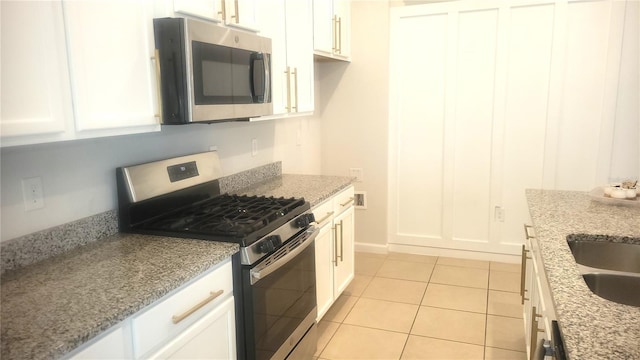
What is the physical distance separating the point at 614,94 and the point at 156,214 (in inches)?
130

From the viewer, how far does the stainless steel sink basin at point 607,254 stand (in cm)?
183

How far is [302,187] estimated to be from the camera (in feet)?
9.52

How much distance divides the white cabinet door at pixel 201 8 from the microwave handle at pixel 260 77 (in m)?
0.28

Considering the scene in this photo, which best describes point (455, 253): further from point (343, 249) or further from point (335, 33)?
point (335, 33)

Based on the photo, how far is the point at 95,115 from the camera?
1.51 meters

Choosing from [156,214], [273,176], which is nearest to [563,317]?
[156,214]

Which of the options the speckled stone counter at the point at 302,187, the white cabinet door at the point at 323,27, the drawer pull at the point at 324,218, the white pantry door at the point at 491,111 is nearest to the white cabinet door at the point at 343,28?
the white cabinet door at the point at 323,27

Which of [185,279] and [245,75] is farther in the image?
[245,75]

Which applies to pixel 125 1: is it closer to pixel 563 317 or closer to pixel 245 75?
pixel 245 75

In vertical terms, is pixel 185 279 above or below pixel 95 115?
below

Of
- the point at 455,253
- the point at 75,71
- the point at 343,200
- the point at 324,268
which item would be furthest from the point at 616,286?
the point at 455,253

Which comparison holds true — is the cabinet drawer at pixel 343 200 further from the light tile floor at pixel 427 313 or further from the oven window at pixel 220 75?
the oven window at pixel 220 75

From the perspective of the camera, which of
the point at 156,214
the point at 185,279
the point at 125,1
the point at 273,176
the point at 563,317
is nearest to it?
the point at 563,317

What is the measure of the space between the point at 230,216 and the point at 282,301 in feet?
1.47
